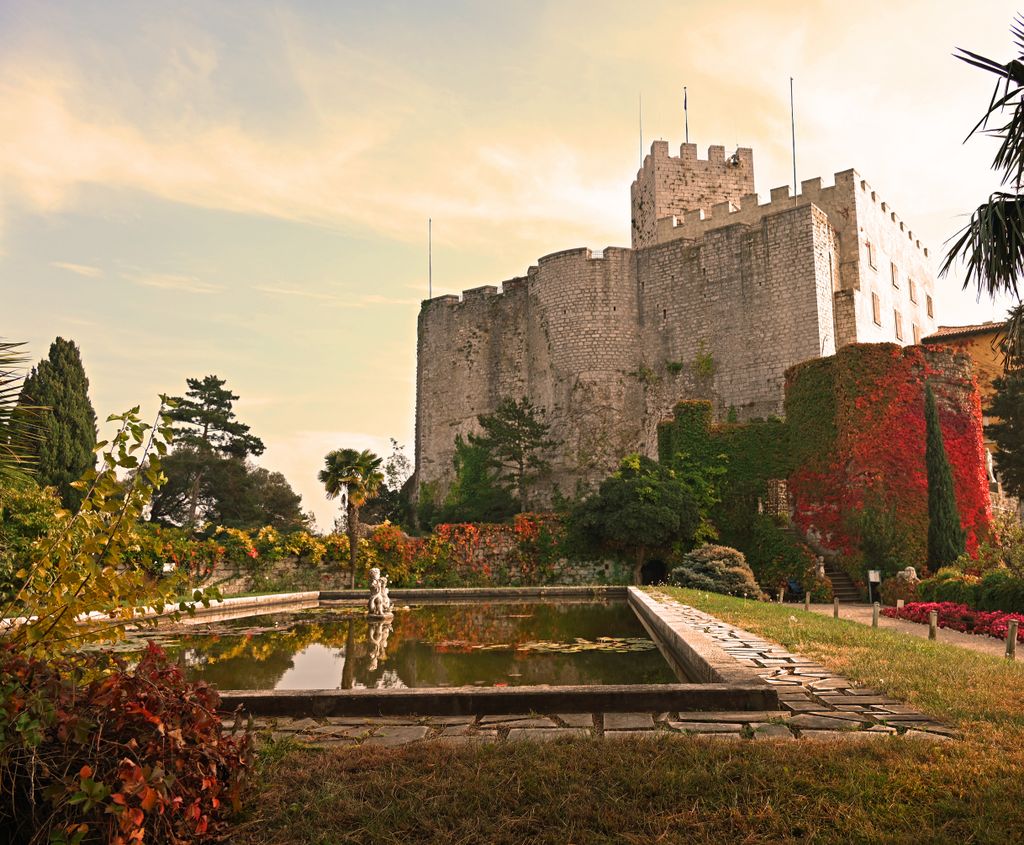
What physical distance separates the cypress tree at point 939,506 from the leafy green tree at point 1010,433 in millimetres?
10885

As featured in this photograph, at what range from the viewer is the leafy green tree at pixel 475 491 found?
33.4 meters

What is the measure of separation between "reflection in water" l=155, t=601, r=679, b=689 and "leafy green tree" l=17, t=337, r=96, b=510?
14.7 meters

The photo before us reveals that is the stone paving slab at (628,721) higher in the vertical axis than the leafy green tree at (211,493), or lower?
lower

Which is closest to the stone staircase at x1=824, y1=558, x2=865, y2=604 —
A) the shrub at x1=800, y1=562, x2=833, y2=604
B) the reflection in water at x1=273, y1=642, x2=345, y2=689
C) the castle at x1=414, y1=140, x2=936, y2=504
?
the shrub at x1=800, y1=562, x2=833, y2=604

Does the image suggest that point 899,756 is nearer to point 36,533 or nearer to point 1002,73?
point 1002,73

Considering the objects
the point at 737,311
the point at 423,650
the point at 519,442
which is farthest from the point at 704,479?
the point at 423,650

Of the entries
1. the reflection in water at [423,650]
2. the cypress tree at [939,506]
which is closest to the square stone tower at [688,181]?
the cypress tree at [939,506]

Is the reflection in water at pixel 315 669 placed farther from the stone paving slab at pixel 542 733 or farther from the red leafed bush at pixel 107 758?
the red leafed bush at pixel 107 758

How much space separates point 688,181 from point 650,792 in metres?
37.3

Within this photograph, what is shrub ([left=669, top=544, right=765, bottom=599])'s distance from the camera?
59.9 ft

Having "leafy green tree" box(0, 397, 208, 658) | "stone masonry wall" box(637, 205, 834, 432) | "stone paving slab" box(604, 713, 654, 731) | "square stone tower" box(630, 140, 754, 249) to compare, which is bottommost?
"stone paving slab" box(604, 713, 654, 731)

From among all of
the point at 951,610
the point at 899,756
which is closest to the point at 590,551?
the point at 951,610

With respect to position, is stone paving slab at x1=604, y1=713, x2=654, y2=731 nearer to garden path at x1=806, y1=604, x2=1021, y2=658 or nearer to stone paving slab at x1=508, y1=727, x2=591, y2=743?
stone paving slab at x1=508, y1=727, x2=591, y2=743

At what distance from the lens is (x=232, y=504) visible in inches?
1544
